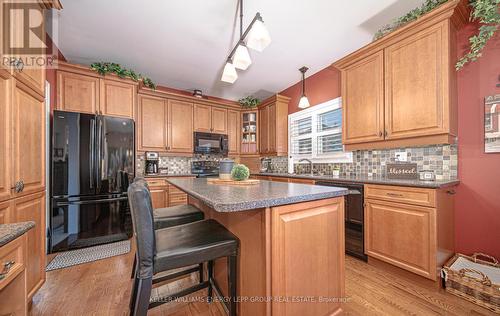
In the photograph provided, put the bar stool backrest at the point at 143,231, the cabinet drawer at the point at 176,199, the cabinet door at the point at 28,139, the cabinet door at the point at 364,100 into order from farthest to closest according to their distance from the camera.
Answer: the cabinet drawer at the point at 176,199, the cabinet door at the point at 364,100, the cabinet door at the point at 28,139, the bar stool backrest at the point at 143,231

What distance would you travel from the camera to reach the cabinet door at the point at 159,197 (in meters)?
3.18

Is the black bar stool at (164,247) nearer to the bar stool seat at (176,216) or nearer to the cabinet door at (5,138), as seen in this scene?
the bar stool seat at (176,216)

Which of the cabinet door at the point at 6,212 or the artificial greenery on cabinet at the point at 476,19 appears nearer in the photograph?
the cabinet door at the point at 6,212

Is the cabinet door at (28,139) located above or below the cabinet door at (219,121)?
below

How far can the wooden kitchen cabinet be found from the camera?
1.62 metres

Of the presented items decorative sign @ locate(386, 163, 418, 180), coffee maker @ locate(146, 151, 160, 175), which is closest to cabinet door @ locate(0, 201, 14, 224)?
coffee maker @ locate(146, 151, 160, 175)

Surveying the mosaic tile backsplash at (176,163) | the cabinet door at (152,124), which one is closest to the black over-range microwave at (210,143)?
the mosaic tile backsplash at (176,163)

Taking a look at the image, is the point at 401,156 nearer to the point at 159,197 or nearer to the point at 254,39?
the point at 254,39

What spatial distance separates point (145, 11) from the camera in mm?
1971

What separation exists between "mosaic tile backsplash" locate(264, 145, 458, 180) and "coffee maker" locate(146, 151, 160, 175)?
273 centimetres

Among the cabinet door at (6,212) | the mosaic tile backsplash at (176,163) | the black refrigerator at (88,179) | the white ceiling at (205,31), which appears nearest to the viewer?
the cabinet door at (6,212)

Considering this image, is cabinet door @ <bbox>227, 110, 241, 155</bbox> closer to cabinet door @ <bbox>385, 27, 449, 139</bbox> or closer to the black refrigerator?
the black refrigerator

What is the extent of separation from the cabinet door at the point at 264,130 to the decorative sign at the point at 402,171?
2.25 m

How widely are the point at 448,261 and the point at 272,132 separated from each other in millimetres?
3004
